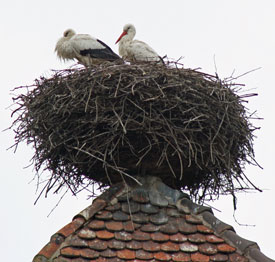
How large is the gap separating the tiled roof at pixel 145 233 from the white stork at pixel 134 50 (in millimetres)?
3982

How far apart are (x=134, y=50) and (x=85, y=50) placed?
0.93 metres

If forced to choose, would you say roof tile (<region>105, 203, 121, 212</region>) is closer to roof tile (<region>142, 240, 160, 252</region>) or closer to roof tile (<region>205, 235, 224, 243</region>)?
roof tile (<region>142, 240, 160, 252</region>)

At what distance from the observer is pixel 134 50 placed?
11.6m

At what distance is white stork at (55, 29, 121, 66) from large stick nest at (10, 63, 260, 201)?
3.27 meters

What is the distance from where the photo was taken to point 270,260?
6453 millimetres

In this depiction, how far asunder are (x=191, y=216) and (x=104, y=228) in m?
0.82

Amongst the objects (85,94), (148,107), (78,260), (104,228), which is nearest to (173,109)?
(148,107)

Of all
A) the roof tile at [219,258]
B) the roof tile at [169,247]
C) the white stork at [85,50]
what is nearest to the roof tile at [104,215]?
the roof tile at [169,247]

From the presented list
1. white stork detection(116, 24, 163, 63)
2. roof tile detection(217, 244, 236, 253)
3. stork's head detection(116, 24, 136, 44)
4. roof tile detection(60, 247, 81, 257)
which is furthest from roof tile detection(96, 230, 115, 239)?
stork's head detection(116, 24, 136, 44)

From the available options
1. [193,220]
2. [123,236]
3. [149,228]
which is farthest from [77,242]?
[193,220]

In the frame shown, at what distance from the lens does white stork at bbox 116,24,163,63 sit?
1134cm

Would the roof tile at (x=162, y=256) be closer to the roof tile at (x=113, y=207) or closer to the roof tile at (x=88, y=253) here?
the roof tile at (x=88, y=253)

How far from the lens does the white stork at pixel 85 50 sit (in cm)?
1204

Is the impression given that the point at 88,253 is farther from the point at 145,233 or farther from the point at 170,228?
the point at 170,228
